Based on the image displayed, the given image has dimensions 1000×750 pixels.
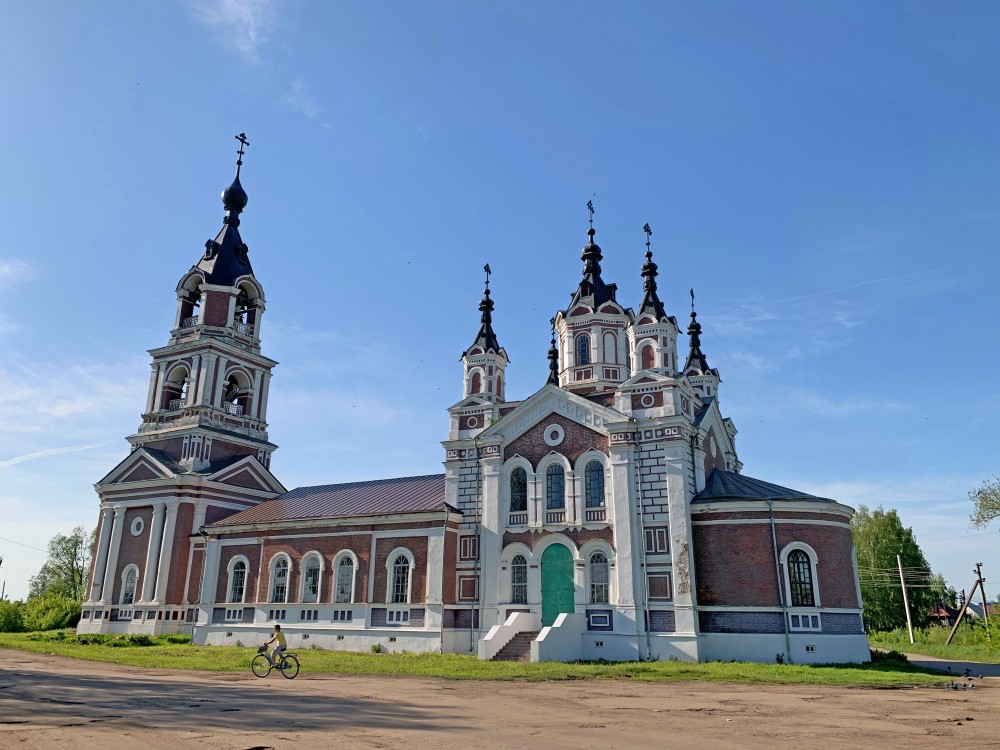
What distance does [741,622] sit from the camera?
2417cm

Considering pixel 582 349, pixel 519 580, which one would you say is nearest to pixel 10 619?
pixel 519 580

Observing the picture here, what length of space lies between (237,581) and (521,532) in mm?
14075

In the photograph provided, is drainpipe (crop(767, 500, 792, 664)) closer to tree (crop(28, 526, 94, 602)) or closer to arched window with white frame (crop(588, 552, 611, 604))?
arched window with white frame (crop(588, 552, 611, 604))

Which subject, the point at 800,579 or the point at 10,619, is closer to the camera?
the point at 800,579

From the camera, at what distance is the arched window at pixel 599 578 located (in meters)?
26.0

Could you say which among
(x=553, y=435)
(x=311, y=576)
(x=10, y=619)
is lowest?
(x=10, y=619)

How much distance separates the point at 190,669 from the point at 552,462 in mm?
13522

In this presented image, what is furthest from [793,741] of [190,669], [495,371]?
[495,371]

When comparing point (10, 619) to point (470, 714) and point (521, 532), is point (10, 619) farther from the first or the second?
point (470, 714)

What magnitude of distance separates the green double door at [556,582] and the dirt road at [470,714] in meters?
7.56

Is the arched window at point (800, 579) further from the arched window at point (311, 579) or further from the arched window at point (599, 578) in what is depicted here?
the arched window at point (311, 579)

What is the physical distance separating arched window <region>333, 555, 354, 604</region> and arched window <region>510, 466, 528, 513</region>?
24.1 feet

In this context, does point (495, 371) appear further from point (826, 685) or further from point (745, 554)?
point (826, 685)

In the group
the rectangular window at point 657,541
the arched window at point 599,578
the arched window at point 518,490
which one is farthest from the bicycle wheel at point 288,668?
the rectangular window at point 657,541
